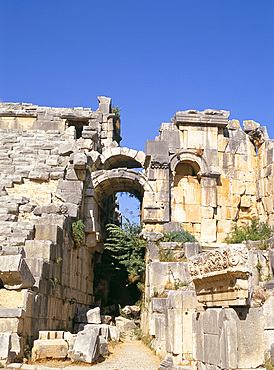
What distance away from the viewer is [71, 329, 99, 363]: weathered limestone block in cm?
1088

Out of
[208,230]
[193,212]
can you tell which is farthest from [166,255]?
[193,212]

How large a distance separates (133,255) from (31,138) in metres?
6.38

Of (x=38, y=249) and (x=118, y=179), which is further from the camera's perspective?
(x=118, y=179)

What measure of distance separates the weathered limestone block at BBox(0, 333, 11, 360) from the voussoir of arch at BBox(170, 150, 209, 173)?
11.1 metres

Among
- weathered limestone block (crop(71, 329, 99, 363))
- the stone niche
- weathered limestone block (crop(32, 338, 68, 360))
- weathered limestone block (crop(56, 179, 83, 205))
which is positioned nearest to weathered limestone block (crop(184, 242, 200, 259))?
weathered limestone block (crop(56, 179, 83, 205))

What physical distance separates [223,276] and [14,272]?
5.38m

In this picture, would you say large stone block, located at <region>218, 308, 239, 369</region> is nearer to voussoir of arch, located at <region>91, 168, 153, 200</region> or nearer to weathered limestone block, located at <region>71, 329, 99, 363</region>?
weathered limestone block, located at <region>71, 329, 99, 363</region>

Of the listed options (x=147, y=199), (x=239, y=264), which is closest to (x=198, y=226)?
(x=147, y=199)

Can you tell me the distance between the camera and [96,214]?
19031mm

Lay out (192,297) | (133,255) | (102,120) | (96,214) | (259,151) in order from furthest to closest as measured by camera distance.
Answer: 1. (102,120)
2. (259,151)
3. (96,214)
4. (133,255)
5. (192,297)

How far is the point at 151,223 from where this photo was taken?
18.5 metres

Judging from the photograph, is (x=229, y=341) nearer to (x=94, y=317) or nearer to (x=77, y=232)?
(x=94, y=317)

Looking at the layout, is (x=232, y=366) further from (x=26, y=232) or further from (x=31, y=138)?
(x=31, y=138)

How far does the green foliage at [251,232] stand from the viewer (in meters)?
17.9
